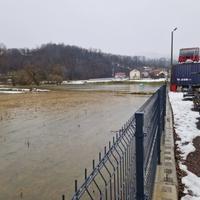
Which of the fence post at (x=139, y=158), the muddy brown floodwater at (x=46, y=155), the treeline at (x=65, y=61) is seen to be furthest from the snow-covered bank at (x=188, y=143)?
the treeline at (x=65, y=61)

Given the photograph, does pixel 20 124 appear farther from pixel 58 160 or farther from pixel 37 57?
pixel 37 57

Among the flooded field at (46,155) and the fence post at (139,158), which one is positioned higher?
the fence post at (139,158)

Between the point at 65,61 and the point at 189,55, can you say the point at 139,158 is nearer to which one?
the point at 189,55

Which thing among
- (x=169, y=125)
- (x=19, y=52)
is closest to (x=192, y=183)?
(x=169, y=125)

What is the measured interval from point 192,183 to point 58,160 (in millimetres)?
4562

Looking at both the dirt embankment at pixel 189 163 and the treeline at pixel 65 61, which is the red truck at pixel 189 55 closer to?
the dirt embankment at pixel 189 163

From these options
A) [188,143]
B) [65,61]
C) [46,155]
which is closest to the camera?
[188,143]

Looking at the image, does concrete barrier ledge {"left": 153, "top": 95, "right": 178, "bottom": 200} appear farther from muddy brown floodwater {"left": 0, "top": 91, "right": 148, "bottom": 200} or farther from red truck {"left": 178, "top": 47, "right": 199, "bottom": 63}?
red truck {"left": 178, "top": 47, "right": 199, "bottom": 63}

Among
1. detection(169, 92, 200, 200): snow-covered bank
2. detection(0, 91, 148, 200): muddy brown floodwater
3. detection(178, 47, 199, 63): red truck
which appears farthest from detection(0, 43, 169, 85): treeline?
detection(169, 92, 200, 200): snow-covered bank

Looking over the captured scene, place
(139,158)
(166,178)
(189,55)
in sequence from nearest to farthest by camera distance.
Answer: (139,158) → (166,178) → (189,55)

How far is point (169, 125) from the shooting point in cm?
1148

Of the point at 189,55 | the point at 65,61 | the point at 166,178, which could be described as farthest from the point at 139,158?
the point at 65,61

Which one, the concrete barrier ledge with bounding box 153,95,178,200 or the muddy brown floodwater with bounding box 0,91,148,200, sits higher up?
the concrete barrier ledge with bounding box 153,95,178,200

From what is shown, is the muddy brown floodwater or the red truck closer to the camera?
the muddy brown floodwater
